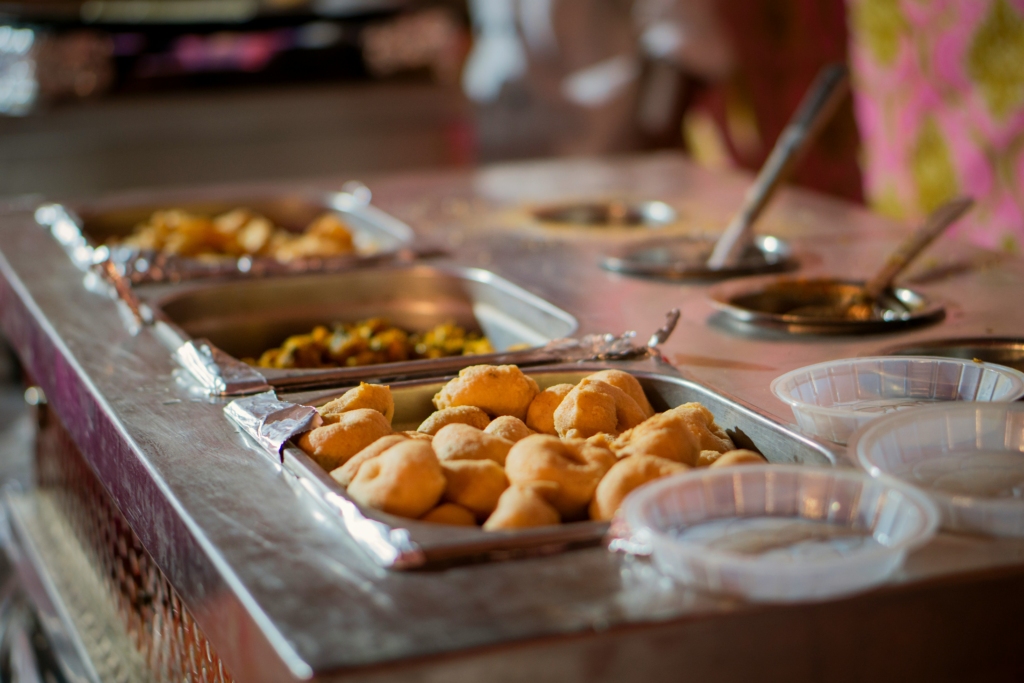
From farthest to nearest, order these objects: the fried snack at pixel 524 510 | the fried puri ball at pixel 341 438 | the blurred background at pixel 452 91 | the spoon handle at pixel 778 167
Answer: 1. the blurred background at pixel 452 91
2. the spoon handle at pixel 778 167
3. the fried puri ball at pixel 341 438
4. the fried snack at pixel 524 510

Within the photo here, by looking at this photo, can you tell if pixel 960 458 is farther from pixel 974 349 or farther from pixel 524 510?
pixel 974 349

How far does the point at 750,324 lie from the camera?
4.36 feet

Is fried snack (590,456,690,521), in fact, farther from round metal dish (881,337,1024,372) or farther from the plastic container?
round metal dish (881,337,1024,372)

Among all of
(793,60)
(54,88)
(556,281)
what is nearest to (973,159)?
(793,60)

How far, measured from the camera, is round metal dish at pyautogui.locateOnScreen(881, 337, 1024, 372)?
1.20 m

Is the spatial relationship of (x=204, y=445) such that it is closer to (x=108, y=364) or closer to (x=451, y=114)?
(x=108, y=364)

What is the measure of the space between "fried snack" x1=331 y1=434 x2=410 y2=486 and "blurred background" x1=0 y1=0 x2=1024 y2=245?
2.29m

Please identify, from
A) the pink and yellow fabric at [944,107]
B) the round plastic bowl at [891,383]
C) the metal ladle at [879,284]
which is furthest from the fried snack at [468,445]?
the pink and yellow fabric at [944,107]

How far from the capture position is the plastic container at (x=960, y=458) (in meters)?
0.73

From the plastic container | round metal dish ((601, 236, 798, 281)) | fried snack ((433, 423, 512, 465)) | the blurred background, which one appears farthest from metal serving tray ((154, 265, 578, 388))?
the blurred background

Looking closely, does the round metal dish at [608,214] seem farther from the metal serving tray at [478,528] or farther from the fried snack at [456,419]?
the fried snack at [456,419]

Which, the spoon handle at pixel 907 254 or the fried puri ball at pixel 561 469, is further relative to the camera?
the spoon handle at pixel 907 254

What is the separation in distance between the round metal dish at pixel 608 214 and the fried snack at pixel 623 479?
4.31 ft

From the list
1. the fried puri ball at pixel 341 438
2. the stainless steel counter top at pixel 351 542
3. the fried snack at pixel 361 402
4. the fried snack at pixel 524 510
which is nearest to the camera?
the stainless steel counter top at pixel 351 542
